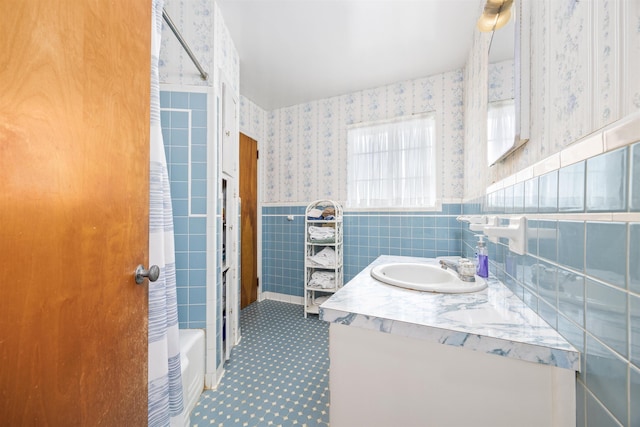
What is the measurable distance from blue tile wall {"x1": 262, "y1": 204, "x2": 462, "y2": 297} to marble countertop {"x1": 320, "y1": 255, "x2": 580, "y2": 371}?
1.50 m

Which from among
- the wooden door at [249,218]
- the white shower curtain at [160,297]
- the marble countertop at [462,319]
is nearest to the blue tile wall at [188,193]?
the white shower curtain at [160,297]

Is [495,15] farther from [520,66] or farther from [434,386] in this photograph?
[434,386]

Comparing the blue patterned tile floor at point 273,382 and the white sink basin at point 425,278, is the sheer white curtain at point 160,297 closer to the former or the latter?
the blue patterned tile floor at point 273,382

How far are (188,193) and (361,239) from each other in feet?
5.81

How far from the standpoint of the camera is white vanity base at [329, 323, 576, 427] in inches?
21.6

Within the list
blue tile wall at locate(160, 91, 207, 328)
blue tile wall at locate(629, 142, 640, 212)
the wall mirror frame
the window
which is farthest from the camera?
the window

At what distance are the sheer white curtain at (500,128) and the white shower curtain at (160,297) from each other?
1.33 meters

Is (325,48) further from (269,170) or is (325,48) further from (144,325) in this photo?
(144,325)

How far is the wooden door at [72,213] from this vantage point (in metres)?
0.42

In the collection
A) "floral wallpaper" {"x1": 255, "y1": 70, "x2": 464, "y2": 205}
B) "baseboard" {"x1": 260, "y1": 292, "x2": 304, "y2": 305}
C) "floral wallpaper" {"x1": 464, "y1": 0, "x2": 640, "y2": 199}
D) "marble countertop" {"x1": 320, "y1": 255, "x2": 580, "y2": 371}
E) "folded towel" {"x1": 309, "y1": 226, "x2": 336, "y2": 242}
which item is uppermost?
"floral wallpaper" {"x1": 255, "y1": 70, "x2": 464, "y2": 205}

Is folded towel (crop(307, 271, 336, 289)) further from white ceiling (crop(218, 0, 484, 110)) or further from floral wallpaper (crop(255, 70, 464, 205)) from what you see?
white ceiling (crop(218, 0, 484, 110))

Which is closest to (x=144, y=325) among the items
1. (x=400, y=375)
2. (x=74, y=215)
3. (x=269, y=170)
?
(x=74, y=215)

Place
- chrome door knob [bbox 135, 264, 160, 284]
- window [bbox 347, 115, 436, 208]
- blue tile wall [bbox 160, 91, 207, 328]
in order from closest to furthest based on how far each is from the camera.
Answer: chrome door knob [bbox 135, 264, 160, 284] < blue tile wall [bbox 160, 91, 207, 328] < window [bbox 347, 115, 436, 208]

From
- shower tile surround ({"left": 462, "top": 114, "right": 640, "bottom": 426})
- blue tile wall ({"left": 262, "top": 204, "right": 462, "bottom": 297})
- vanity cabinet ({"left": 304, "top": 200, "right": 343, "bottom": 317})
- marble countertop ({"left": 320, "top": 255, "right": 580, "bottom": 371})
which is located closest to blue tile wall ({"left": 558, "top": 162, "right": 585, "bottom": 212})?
shower tile surround ({"left": 462, "top": 114, "right": 640, "bottom": 426})
